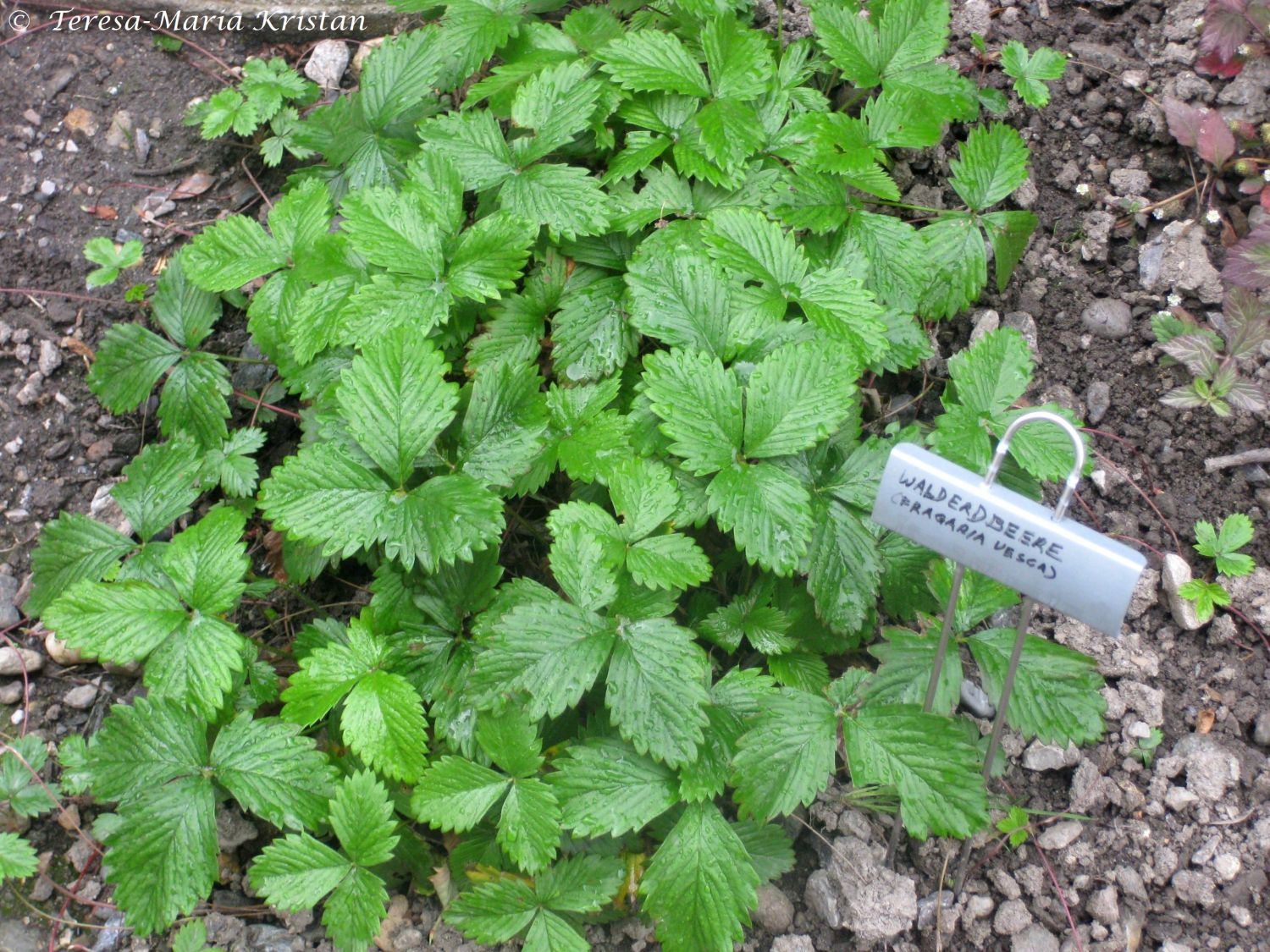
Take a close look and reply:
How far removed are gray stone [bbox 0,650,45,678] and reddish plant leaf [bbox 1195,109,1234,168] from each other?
2.91m

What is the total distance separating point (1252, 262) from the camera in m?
2.14

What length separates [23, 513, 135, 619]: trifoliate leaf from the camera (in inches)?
80.3

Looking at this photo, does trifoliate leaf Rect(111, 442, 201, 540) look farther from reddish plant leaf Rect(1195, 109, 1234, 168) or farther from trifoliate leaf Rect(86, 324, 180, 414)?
reddish plant leaf Rect(1195, 109, 1234, 168)

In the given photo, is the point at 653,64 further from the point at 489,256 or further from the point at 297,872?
the point at 297,872

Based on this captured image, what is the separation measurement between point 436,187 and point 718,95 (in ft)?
2.21

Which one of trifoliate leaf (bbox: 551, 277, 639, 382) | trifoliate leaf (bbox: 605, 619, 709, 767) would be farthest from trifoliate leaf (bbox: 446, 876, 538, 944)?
trifoliate leaf (bbox: 551, 277, 639, 382)

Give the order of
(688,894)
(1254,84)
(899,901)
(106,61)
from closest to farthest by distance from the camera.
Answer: (688,894)
(899,901)
(1254,84)
(106,61)

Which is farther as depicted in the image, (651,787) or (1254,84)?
(1254,84)

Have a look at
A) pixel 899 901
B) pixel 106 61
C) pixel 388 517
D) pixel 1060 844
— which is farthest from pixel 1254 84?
pixel 106 61

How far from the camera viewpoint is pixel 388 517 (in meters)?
1.82

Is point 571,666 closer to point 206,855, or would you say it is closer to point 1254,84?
point 206,855

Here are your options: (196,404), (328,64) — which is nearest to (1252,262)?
(196,404)

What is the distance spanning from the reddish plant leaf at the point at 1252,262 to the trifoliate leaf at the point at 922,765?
1.26 meters

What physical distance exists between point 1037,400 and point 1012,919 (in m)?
1.12
